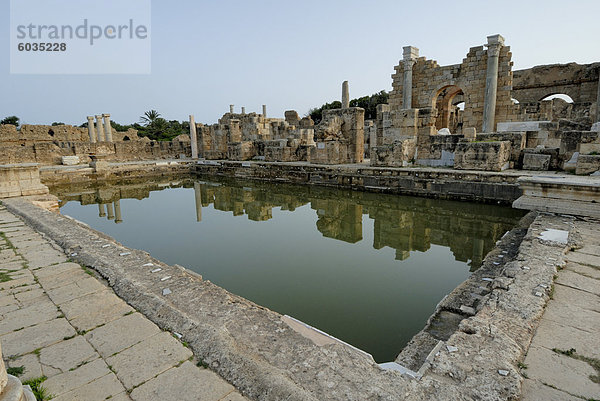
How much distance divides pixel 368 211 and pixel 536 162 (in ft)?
17.8

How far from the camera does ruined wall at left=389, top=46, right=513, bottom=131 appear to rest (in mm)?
13430

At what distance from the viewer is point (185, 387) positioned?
6.23 feet

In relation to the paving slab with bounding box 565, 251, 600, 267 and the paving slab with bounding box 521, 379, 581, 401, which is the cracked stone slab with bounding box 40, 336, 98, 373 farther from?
the paving slab with bounding box 565, 251, 600, 267

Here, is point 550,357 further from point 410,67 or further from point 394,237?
point 410,67

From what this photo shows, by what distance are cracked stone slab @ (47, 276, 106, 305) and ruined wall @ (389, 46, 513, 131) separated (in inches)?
447

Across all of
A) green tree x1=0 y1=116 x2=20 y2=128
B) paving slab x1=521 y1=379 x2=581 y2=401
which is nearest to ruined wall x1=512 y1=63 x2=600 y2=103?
paving slab x1=521 y1=379 x2=581 y2=401

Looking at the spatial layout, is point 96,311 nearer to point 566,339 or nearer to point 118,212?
point 566,339

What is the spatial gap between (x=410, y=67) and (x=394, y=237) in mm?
11849

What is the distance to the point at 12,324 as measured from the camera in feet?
8.52

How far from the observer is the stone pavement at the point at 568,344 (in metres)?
1.79

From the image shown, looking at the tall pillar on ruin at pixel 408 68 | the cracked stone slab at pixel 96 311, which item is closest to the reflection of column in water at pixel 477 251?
the cracked stone slab at pixel 96 311

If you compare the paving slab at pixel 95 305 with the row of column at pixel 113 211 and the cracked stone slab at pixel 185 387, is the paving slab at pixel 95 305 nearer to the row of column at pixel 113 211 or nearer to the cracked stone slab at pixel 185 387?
the cracked stone slab at pixel 185 387

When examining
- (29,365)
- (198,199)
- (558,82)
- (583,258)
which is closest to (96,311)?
(29,365)

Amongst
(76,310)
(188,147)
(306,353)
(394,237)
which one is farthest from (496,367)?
(188,147)
